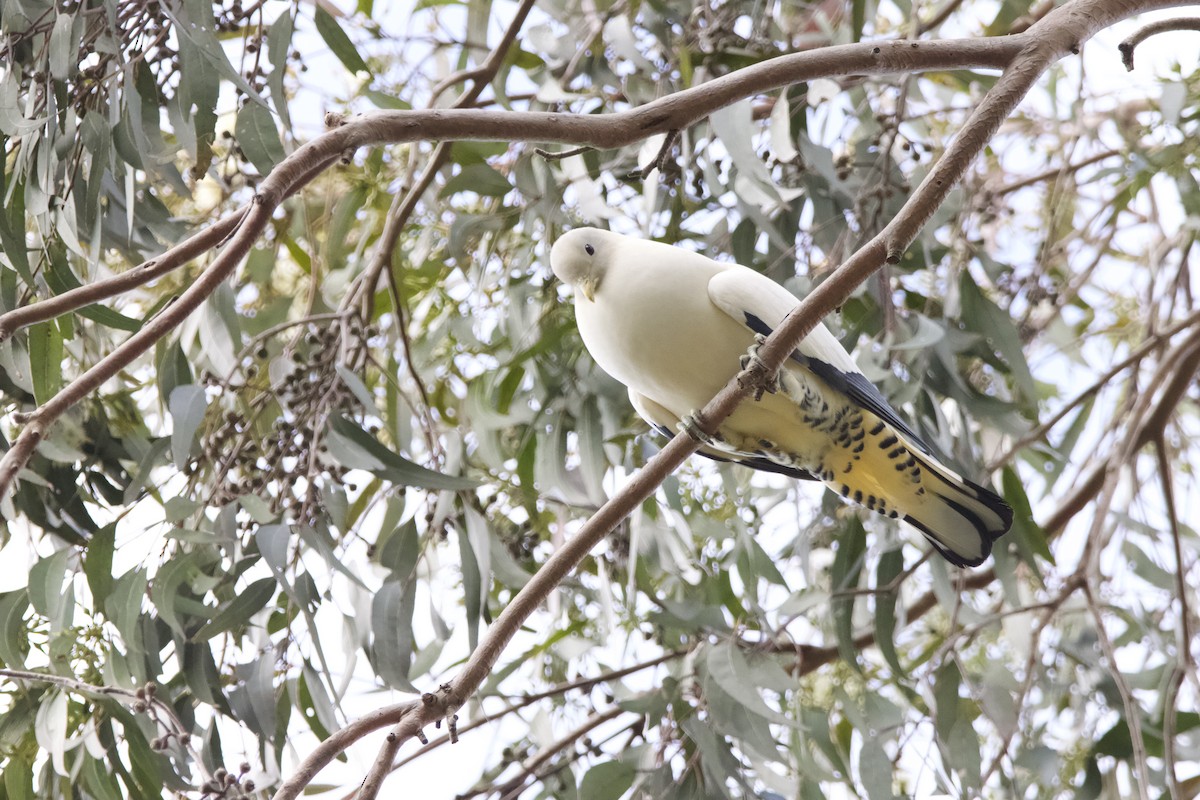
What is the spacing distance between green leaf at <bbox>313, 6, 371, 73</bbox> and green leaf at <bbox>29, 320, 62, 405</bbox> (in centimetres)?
61

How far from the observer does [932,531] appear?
203 centimetres

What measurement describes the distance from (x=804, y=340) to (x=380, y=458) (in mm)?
666

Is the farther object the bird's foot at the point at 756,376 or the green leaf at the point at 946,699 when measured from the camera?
the green leaf at the point at 946,699

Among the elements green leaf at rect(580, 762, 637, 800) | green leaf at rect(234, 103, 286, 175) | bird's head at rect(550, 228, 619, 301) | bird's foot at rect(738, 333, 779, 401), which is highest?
green leaf at rect(234, 103, 286, 175)

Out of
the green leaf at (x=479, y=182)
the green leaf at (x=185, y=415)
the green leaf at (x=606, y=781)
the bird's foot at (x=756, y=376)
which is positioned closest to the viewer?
the bird's foot at (x=756, y=376)

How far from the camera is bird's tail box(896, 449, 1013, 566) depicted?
1.95 meters

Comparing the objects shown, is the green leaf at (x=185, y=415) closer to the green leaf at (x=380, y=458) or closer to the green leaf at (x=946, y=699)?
the green leaf at (x=380, y=458)

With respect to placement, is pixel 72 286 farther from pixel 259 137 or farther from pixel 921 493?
pixel 921 493

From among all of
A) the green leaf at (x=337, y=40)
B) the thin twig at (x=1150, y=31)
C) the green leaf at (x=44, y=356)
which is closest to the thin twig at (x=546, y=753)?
the green leaf at (x=44, y=356)

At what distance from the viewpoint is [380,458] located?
190 centimetres

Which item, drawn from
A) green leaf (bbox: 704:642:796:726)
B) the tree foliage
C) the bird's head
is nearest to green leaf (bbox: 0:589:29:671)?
the tree foliage

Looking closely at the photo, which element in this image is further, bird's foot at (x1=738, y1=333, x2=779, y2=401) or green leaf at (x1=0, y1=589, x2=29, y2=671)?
green leaf at (x1=0, y1=589, x2=29, y2=671)

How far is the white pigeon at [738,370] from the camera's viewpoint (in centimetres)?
184

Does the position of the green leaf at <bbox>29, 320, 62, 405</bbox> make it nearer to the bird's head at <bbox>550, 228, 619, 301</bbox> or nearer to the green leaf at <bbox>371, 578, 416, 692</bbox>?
the green leaf at <bbox>371, 578, 416, 692</bbox>
